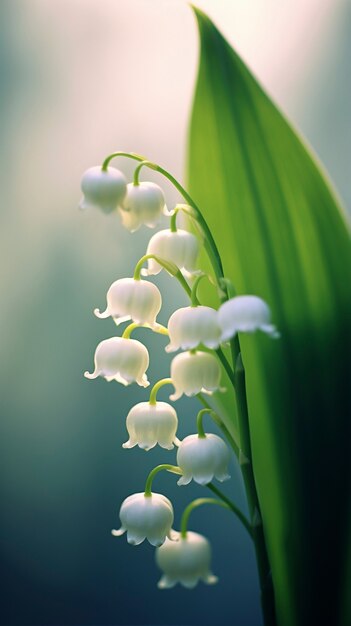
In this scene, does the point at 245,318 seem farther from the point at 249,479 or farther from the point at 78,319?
the point at 78,319

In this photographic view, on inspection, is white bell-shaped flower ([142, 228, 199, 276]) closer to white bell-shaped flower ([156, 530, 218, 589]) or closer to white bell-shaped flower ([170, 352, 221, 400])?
white bell-shaped flower ([170, 352, 221, 400])

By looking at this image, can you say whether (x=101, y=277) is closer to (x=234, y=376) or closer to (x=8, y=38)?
(x=8, y=38)

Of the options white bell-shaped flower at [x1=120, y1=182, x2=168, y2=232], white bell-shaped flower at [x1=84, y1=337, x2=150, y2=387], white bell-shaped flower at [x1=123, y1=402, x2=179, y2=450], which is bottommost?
white bell-shaped flower at [x1=123, y1=402, x2=179, y2=450]

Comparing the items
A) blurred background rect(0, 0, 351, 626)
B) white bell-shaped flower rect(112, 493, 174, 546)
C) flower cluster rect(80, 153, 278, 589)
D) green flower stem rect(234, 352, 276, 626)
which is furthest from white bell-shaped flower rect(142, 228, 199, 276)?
blurred background rect(0, 0, 351, 626)

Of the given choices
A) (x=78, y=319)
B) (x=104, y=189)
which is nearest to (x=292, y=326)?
(x=104, y=189)

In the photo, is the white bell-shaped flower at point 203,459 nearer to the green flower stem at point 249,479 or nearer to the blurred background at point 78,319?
the green flower stem at point 249,479

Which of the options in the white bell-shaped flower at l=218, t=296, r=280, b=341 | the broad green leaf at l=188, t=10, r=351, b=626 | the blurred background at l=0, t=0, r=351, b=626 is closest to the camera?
the white bell-shaped flower at l=218, t=296, r=280, b=341
